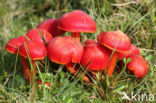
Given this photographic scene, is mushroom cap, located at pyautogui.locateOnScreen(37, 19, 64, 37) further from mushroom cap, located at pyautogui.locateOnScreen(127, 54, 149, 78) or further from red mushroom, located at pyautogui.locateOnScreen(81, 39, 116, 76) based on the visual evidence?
mushroom cap, located at pyautogui.locateOnScreen(127, 54, 149, 78)

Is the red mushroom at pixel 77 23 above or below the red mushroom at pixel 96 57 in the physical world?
above

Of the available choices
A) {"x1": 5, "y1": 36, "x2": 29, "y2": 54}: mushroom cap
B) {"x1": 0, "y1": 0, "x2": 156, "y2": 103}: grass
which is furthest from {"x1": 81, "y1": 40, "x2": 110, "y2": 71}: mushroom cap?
{"x1": 5, "y1": 36, "x2": 29, "y2": 54}: mushroom cap

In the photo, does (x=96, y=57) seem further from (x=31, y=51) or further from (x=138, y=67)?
(x=31, y=51)

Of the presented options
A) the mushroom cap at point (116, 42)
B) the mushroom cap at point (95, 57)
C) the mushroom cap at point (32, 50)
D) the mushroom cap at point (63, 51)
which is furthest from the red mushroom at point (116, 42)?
the mushroom cap at point (32, 50)

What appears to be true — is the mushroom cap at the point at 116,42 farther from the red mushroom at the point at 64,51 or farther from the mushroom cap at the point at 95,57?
the red mushroom at the point at 64,51

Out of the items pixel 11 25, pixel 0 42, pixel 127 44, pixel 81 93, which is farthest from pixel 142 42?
pixel 11 25

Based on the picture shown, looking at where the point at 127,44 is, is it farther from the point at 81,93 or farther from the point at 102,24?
the point at 102,24

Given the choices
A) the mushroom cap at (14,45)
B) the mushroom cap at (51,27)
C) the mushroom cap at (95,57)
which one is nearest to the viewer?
the mushroom cap at (14,45)
